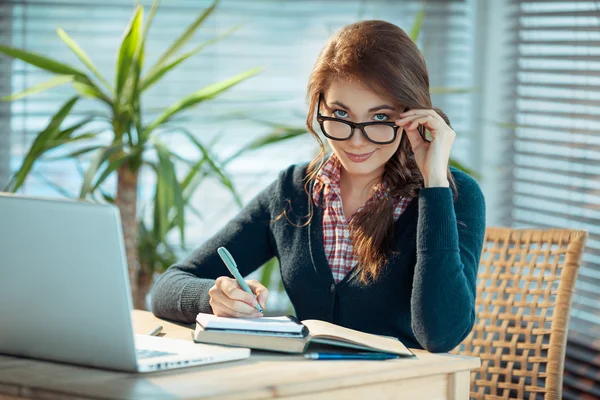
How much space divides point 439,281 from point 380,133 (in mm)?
340

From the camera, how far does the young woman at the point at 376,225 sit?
1498 mm

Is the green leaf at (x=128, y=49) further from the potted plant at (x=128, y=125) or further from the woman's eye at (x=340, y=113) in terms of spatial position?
the woman's eye at (x=340, y=113)

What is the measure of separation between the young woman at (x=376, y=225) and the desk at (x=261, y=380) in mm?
156

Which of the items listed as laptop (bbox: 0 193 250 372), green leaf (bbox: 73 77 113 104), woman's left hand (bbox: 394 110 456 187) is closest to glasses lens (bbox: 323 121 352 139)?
woman's left hand (bbox: 394 110 456 187)

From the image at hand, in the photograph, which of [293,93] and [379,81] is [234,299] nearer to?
[379,81]

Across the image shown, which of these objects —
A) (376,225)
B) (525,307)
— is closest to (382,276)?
(376,225)

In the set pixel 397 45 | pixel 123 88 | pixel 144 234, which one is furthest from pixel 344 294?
pixel 144 234

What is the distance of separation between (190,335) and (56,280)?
0.39m

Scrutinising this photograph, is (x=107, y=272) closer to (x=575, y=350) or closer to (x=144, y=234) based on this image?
(x=144, y=234)

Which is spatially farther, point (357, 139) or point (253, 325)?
point (357, 139)

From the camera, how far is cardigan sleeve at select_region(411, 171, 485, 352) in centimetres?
147

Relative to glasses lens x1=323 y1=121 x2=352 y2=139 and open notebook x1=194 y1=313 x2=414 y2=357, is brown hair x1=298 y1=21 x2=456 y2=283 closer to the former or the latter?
glasses lens x1=323 y1=121 x2=352 y2=139

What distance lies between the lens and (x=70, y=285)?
1.16 meters

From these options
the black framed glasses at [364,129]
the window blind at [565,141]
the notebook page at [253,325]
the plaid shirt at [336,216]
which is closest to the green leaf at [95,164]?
the plaid shirt at [336,216]
